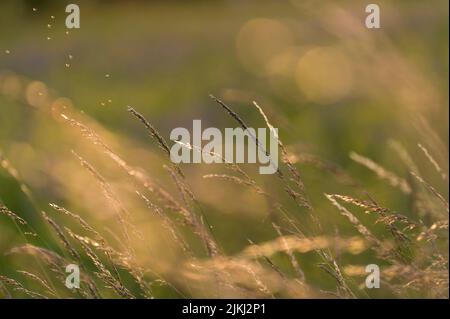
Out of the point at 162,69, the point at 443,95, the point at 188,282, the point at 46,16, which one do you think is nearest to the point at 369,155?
the point at 443,95

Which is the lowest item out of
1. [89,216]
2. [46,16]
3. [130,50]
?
[89,216]

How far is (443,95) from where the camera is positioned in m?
5.88

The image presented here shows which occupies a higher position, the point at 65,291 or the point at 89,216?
the point at 89,216

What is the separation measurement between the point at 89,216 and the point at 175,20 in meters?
7.39

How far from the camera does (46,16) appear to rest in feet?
45.0


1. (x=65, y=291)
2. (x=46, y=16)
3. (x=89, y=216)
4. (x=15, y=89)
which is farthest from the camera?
(x=46, y=16)

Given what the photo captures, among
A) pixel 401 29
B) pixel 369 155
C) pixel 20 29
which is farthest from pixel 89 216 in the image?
pixel 20 29

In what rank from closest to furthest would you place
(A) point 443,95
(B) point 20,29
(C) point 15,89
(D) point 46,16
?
1. (A) point 443,95
2. (C) point 15,89
3. (B) point 20,29
4. (D) point 46,16
